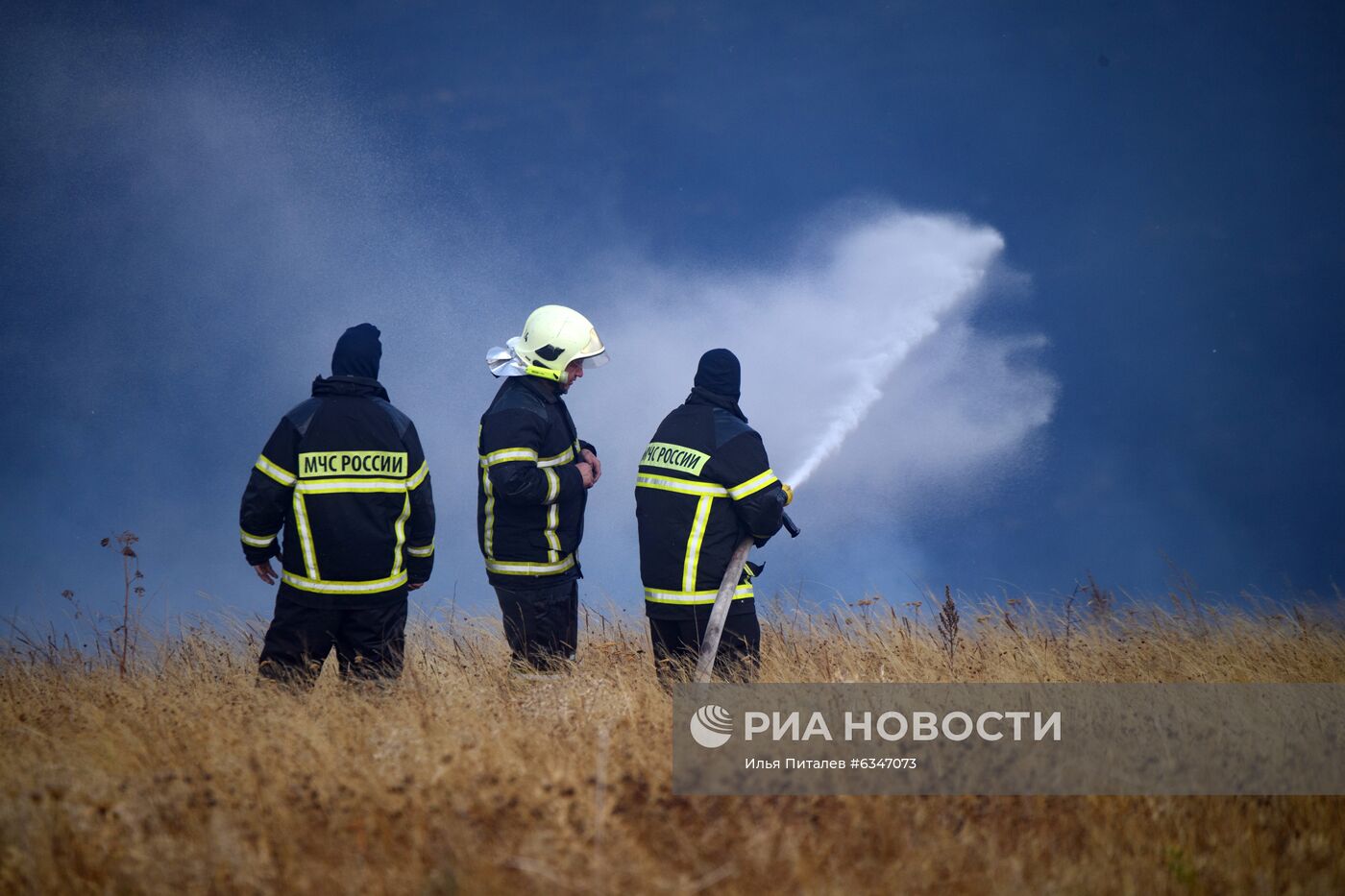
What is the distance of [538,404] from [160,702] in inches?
120

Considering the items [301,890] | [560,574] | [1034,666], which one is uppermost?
[560,574]

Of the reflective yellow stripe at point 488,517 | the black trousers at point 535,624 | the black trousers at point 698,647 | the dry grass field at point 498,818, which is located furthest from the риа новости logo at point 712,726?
the reflective yellow stripe at point 488,517

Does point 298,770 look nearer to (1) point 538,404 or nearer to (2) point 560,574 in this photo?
(2) point 560,574

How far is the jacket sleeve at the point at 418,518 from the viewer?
19.9 ft

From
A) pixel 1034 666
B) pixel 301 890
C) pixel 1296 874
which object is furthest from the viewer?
pixel 1034 666

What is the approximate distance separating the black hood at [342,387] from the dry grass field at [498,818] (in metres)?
1.81

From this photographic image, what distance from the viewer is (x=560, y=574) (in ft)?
20.7

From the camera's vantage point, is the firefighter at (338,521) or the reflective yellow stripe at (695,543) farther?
the reflective yellow stripe at (695,543)

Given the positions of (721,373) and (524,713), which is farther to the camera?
(721,373)

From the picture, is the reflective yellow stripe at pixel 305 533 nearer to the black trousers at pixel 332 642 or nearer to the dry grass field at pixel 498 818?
the black trousers at pixel 332 642

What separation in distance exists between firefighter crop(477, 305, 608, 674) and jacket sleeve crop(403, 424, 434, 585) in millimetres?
339

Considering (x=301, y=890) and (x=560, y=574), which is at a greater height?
(x=560, y=574)

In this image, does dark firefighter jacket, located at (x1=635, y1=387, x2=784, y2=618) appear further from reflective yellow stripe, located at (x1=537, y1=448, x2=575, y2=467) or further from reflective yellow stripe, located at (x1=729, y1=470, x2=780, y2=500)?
reflective yellow stripe, located at (x1=537, y1=448, x2=575, y2=467)

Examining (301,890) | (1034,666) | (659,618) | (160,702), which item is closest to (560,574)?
(659,618)
